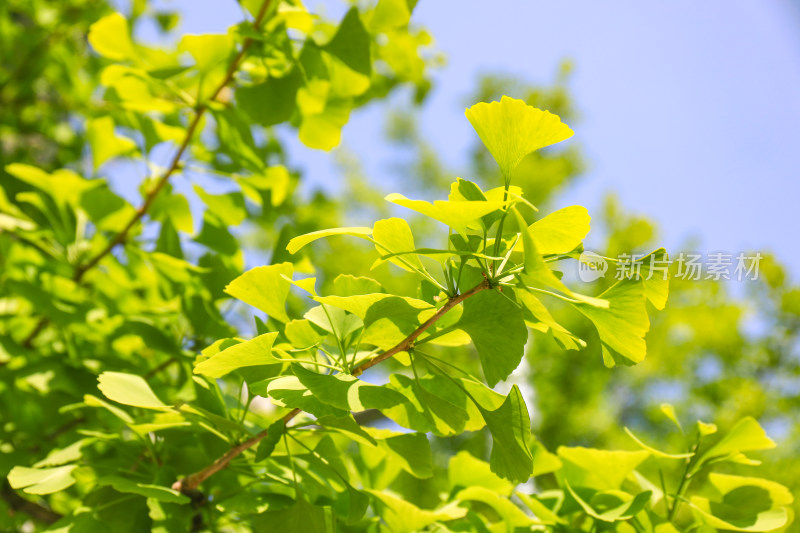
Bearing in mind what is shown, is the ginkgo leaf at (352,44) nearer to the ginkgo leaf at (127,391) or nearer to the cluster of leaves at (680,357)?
the ginkgo leaf at (127,391)

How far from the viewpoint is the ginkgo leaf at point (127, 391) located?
A: 0.38 metres

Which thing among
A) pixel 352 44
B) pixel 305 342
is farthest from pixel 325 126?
pixel 305 342

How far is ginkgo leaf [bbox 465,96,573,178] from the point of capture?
1.07ft

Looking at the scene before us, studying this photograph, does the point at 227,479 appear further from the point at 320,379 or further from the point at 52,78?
the point at 52,78

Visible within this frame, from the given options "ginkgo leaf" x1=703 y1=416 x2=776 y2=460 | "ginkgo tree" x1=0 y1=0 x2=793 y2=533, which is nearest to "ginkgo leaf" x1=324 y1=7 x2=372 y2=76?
"ginkgo tree" x1=0 y1=0 x2=793 y2=533

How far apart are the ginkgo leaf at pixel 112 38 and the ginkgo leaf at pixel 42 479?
1.37 ft

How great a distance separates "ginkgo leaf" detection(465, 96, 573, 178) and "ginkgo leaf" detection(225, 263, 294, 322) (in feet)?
0.45

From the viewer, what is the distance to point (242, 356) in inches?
13.1

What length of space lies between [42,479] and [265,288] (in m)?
0.24

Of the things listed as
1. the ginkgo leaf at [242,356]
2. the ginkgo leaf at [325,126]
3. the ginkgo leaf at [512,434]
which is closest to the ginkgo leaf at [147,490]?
the ginkgo leaf at [242,356]

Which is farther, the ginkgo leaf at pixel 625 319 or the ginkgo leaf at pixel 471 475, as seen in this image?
the ginkgo leaf at pixel 471 475

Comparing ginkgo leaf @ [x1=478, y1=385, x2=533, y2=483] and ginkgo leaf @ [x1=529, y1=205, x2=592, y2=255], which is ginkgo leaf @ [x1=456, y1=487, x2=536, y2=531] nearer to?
ginkgo leaf @ [x1=478, y1=385, x2=533, y2=483]

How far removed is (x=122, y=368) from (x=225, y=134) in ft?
0.88

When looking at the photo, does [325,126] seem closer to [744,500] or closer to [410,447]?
[410,447]
